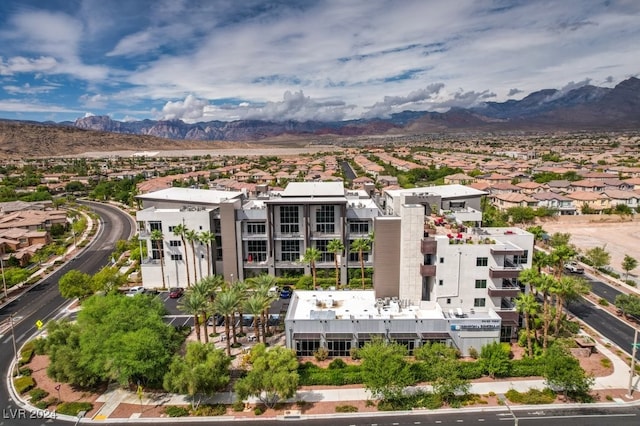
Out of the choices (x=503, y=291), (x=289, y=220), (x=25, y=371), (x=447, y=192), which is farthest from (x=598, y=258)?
(x=25, y=371)

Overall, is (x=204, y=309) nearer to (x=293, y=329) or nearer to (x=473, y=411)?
(x=293, y=329)

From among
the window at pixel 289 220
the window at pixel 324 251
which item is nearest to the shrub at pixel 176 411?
the window at pixel 289 220

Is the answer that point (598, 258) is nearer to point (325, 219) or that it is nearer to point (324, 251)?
point (324, 251)

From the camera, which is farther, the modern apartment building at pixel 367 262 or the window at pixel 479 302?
the window at pixel 479 302

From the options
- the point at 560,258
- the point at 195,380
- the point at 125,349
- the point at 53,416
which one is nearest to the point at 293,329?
the point at 195,380

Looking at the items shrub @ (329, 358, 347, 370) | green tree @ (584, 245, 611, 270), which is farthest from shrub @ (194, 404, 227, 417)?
green tree @ (584, 245, 611, 270)

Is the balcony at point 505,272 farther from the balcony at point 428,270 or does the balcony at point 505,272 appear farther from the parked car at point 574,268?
the parked car at point 574,268
